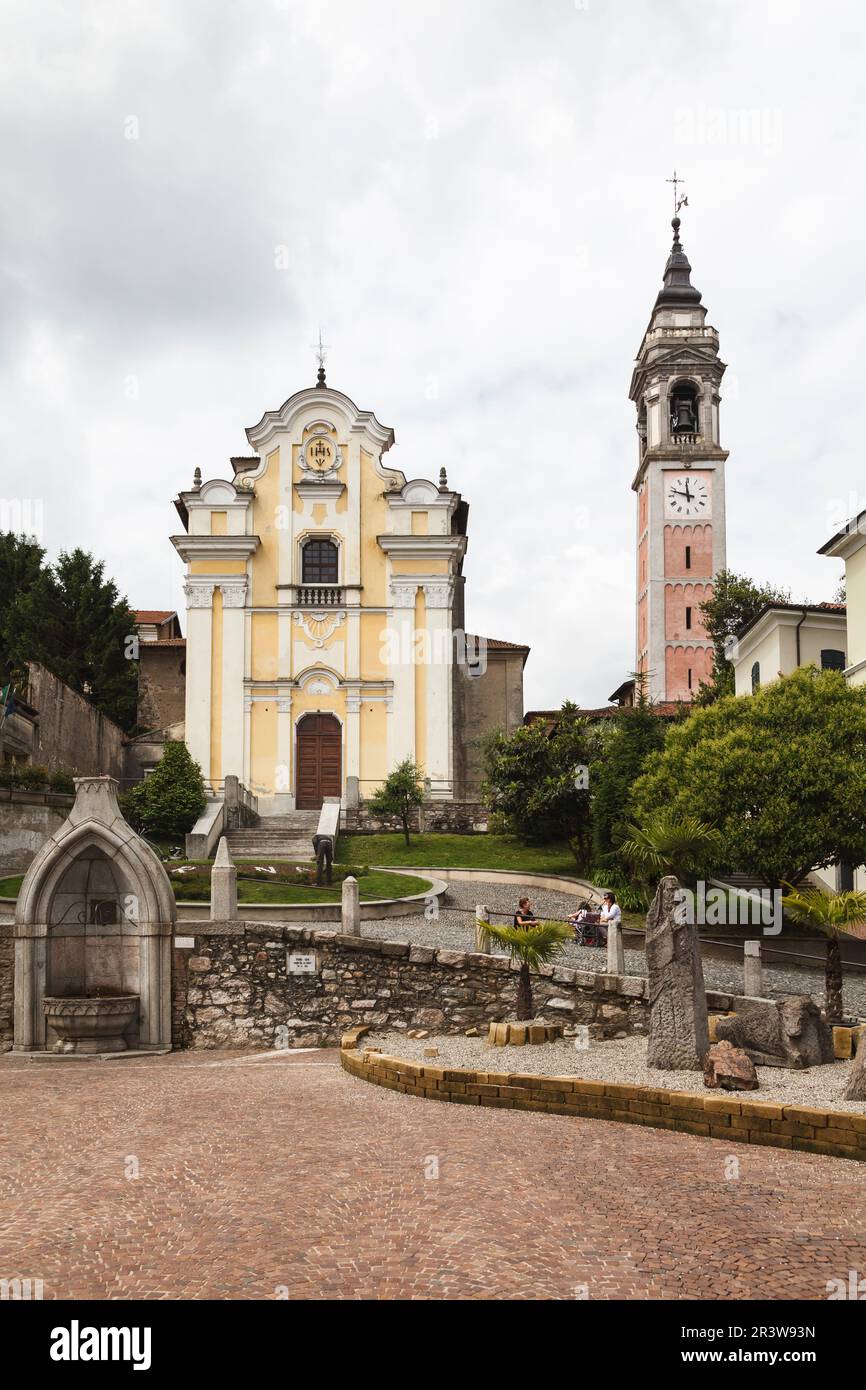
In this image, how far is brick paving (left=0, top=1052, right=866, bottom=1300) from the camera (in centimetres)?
605

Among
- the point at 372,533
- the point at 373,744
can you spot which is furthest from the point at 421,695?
the point at 372,533

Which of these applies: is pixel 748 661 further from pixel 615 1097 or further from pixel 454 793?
pixel 615 1097

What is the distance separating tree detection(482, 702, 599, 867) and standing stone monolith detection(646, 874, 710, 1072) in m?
18.9

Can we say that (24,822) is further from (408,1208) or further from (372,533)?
(408,1208)

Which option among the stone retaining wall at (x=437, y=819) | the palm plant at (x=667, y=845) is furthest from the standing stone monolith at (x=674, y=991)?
the stone retaining wall at (x=437, y=819)

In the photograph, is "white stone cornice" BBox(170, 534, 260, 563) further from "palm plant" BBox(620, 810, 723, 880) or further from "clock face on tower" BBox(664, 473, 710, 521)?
"palm plant" BBox(620, 810, 723, 880)

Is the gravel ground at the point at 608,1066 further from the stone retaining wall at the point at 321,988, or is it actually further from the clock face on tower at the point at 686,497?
the clock face on tower at the point at 686,497

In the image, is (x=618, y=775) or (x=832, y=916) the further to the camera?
(x=618, y=775)

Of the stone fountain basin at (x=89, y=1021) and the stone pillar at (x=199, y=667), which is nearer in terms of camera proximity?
the stone fountain basin at (x=89, y=1021)

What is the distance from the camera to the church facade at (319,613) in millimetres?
42625

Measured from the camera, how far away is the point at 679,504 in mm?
59500

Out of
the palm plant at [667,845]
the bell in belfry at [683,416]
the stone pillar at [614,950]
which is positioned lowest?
the stone pillar at [614,950]

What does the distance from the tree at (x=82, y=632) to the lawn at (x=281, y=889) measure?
68.8ft

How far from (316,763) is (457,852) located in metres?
11.0
